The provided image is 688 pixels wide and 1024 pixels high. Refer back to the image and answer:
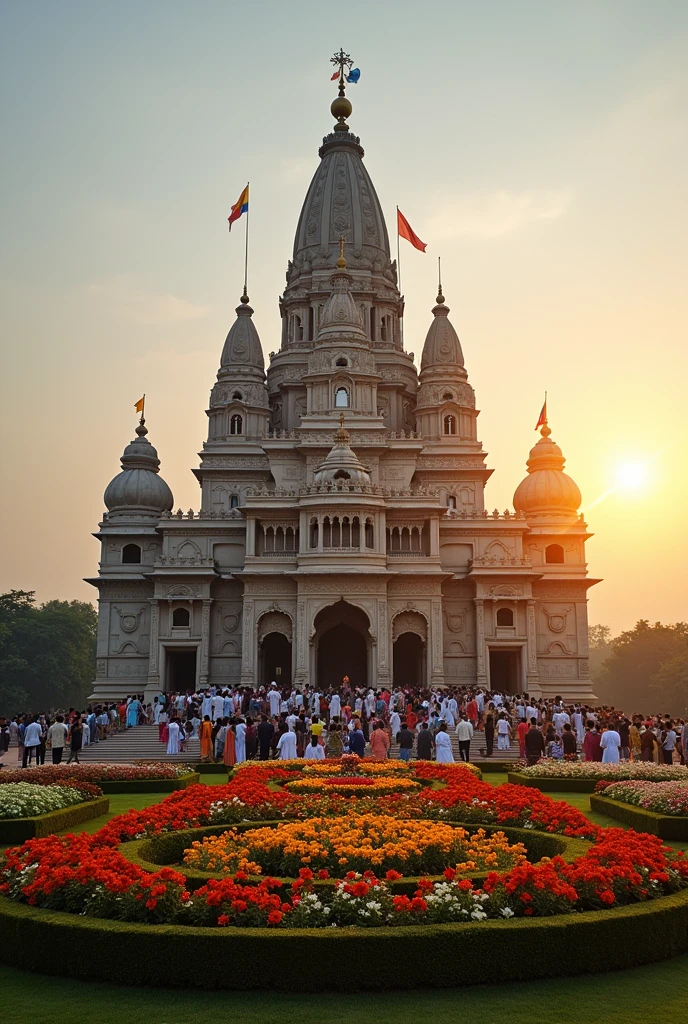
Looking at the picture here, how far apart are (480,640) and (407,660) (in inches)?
159

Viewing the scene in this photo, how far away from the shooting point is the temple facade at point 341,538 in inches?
1708

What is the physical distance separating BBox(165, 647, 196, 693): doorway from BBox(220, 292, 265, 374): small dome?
18590 millimetres

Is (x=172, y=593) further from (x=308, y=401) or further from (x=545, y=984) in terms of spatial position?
(x=545, y=984)

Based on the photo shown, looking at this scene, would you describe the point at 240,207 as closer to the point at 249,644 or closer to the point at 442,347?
the point at 442,347

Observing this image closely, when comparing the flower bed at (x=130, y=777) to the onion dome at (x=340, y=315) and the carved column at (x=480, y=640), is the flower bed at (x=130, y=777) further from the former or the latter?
the onion dome at (x=340, y=315)

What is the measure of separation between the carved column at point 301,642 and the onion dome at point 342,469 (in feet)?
20.2

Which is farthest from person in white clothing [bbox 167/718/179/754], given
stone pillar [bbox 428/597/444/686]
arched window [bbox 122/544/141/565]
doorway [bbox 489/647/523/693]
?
arched window [bbox 122/544/141/565]

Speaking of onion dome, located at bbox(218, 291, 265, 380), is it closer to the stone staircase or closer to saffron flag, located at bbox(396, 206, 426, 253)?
saffron flag, located at bbox(396, 206, 426, 253)

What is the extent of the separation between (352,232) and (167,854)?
5390cm

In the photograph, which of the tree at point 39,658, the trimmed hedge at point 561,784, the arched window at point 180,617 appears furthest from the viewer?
the tree at point 39,658

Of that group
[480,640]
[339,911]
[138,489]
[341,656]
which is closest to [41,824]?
[339,911]

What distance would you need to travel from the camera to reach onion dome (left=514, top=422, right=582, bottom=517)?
52375 millimetres

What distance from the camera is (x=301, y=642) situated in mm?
42281

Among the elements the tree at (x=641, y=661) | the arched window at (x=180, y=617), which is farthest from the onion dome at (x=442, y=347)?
the tree at (x=641, y=661)
